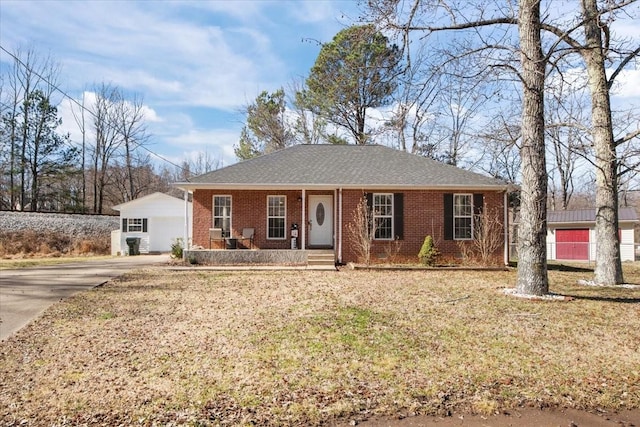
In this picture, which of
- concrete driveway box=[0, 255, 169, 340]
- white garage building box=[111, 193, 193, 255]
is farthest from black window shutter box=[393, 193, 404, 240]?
white garage building box=[111, 193, 193, 255]

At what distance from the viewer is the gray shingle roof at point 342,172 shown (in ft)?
47.9

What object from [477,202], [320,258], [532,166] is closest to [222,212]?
[320,258]

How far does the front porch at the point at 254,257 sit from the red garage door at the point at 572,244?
18.1 metres

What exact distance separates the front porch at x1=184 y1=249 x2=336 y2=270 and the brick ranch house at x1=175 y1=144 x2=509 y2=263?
54cm

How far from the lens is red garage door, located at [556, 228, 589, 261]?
82.7 ft

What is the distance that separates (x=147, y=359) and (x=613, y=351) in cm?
588

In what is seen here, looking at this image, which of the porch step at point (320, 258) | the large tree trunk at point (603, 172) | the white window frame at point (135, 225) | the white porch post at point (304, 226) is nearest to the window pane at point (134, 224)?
the white window frame at point (135, 225)

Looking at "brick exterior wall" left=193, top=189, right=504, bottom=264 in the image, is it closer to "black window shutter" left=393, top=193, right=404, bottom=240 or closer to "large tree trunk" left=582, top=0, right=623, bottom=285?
"black window shutter" left=393, top=193, right=404, bottom=240

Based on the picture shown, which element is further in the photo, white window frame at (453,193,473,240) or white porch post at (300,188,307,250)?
white window frame at (453,193,473,240)

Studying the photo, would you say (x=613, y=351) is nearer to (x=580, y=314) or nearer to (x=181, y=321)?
(x=580, y=314)

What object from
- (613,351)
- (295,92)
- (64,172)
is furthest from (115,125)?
(613,351)

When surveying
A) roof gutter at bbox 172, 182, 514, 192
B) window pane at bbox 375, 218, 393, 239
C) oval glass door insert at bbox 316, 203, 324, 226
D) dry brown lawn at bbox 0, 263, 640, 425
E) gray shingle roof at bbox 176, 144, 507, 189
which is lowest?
dry brown lawn at bbox 0, 263, 640, 425

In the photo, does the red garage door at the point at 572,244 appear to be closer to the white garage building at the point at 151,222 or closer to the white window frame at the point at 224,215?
the white window frame at the point at 224,215

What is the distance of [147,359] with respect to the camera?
5078mm
